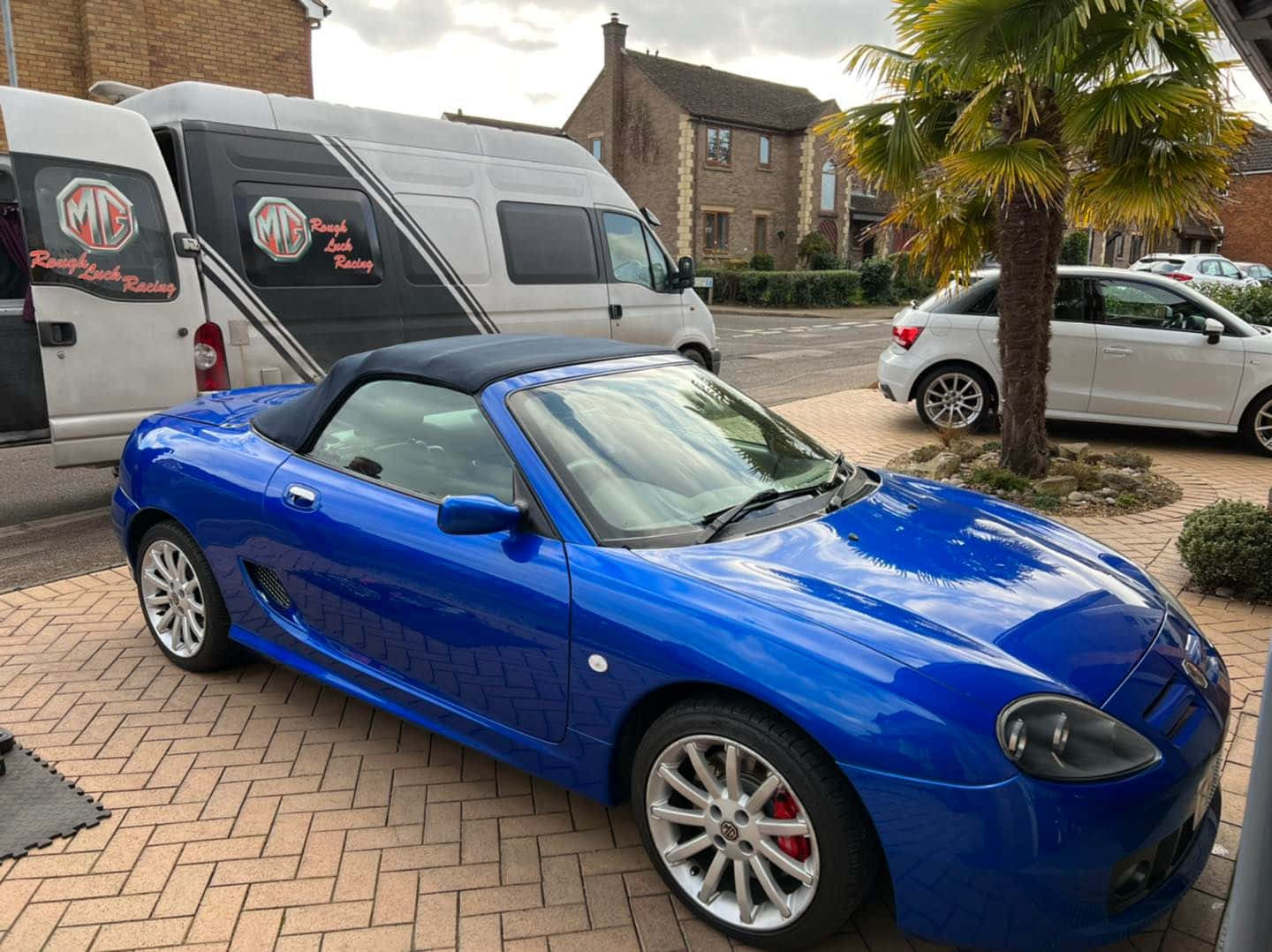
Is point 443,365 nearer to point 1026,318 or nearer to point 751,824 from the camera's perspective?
point 751,824

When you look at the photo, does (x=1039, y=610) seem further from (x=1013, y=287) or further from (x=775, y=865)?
(x=1013, y=287)

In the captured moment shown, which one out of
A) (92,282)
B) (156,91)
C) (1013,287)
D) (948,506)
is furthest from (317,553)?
(1013,287)

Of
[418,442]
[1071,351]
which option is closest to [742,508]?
[418,442]

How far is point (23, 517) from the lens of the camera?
6.87 metres

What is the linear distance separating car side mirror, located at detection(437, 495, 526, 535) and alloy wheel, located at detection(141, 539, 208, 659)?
1.66 metres

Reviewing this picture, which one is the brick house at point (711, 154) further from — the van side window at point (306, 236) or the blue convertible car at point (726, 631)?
the blue convertible car at point (726, 631)

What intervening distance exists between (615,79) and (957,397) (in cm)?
3395

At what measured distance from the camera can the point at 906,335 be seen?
954 cm

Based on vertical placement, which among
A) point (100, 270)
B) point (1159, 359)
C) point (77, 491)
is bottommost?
point (77, 491)

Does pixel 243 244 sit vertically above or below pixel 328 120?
below

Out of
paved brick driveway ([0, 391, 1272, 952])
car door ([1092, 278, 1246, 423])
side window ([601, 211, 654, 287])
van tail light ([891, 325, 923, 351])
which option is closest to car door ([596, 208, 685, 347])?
side window ([601, 211, 654, 287])

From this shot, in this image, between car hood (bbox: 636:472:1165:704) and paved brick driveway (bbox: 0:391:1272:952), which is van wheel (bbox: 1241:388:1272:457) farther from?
car hood (bbox: 636:472:1165:704)

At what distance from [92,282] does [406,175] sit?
101 inches

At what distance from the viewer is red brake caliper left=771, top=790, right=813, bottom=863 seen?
2.43 m
